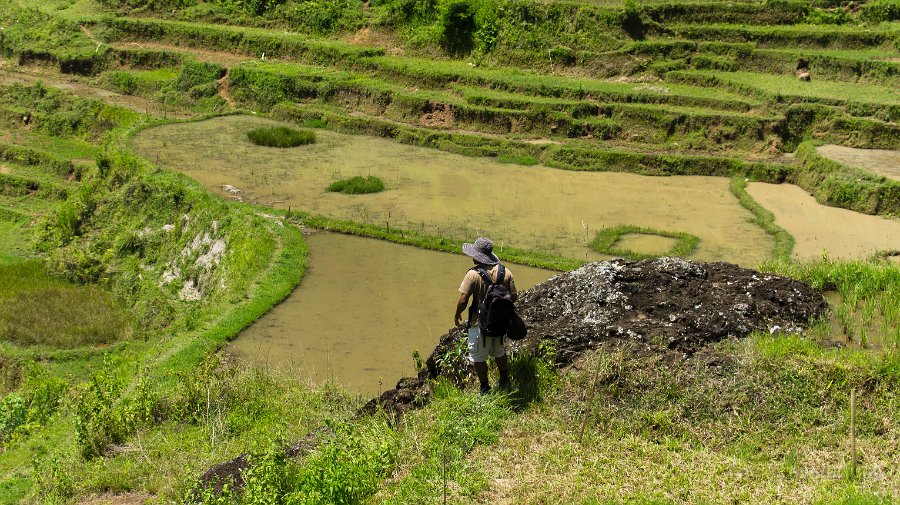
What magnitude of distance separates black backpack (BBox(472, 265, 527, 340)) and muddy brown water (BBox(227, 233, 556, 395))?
11.0 feet

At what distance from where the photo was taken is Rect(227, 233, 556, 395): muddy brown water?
10648mm

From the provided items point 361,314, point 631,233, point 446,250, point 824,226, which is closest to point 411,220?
point 446,250

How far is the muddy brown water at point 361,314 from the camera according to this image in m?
10.6

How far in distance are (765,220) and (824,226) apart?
3.24ft

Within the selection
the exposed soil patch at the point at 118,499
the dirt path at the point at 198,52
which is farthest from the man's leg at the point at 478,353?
the dirt path at the point at 198,52

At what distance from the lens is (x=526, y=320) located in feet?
27.3

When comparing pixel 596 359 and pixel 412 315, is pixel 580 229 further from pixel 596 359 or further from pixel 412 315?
pixel 596 359

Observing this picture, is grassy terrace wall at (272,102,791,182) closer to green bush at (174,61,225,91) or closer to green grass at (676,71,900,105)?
green grass at (676,71,900,105)

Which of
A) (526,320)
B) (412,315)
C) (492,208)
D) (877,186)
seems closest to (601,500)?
(526,320)

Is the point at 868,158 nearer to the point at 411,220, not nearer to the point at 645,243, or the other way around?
the point at 645,243

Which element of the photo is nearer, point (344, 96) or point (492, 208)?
point (492, 208)

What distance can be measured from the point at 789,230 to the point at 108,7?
86.1 feet

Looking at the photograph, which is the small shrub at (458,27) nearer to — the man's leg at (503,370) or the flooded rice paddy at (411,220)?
the flooded rice paddy at (411,220)

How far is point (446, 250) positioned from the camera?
49.3 ft
